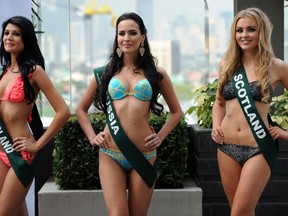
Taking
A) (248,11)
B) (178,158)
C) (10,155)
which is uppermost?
(248,11)

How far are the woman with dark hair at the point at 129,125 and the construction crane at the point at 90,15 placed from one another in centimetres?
387

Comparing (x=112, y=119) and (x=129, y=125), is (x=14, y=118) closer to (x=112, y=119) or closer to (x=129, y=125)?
(x=112, y=119)

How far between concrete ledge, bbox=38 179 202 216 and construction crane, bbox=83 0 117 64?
2.62m

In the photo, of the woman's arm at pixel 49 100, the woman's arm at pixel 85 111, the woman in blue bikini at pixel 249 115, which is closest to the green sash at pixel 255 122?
the woman in blue bikini at pixel 249 115

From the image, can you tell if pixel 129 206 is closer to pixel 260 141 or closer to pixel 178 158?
pixel 260 141

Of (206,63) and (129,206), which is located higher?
(206,63)

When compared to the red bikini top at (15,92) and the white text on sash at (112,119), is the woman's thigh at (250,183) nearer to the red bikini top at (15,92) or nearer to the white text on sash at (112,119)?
the white text on sash at (112,119)

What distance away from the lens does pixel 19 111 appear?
4.11 m

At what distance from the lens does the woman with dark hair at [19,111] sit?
4.05 metres

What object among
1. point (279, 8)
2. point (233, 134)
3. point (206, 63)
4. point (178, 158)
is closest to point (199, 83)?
point (206, 63)

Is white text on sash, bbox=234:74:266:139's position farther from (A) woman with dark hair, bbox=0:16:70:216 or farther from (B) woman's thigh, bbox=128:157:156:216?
(A) woman with dark hair, bbox=0:16:70:216

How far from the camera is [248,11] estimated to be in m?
4.25

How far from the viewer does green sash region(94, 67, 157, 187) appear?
411cm

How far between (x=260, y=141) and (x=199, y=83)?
397 cm
